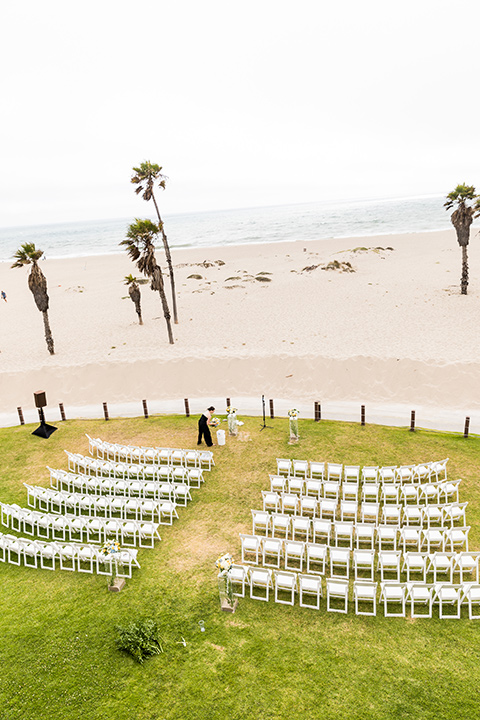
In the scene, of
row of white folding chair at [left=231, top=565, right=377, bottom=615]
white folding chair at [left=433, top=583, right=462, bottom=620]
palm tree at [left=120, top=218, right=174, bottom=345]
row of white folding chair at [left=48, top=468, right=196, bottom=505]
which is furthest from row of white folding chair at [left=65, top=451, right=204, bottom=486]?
palm tree at [left=120, top=218, right=174, bottom=345]

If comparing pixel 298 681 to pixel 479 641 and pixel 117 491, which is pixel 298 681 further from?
pixel 117 491

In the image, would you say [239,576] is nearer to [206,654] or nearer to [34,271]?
[206,654]

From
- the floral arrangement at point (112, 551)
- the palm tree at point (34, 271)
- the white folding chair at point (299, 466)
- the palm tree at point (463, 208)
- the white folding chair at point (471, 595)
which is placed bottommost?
the white folding chair at point (471, 595)

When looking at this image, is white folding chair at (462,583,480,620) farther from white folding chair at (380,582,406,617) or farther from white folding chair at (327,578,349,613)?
white folding chair at (327,578,349,613)

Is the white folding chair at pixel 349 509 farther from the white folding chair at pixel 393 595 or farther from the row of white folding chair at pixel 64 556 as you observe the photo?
the row of white folding chair at pixel 64 556

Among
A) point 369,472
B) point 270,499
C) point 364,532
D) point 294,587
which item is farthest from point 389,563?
point 369,472

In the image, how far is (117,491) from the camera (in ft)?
44.0

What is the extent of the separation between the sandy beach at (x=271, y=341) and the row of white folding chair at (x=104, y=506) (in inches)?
402

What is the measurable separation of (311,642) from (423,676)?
1948mm

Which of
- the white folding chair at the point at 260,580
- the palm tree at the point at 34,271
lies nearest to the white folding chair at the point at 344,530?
the white folding chair at the point at 260,580

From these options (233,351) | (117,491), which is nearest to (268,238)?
(233,351)

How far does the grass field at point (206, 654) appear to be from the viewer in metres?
7.14

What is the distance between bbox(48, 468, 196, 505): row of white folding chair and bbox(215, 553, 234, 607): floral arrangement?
12.5ft

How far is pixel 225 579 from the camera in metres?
9.01
